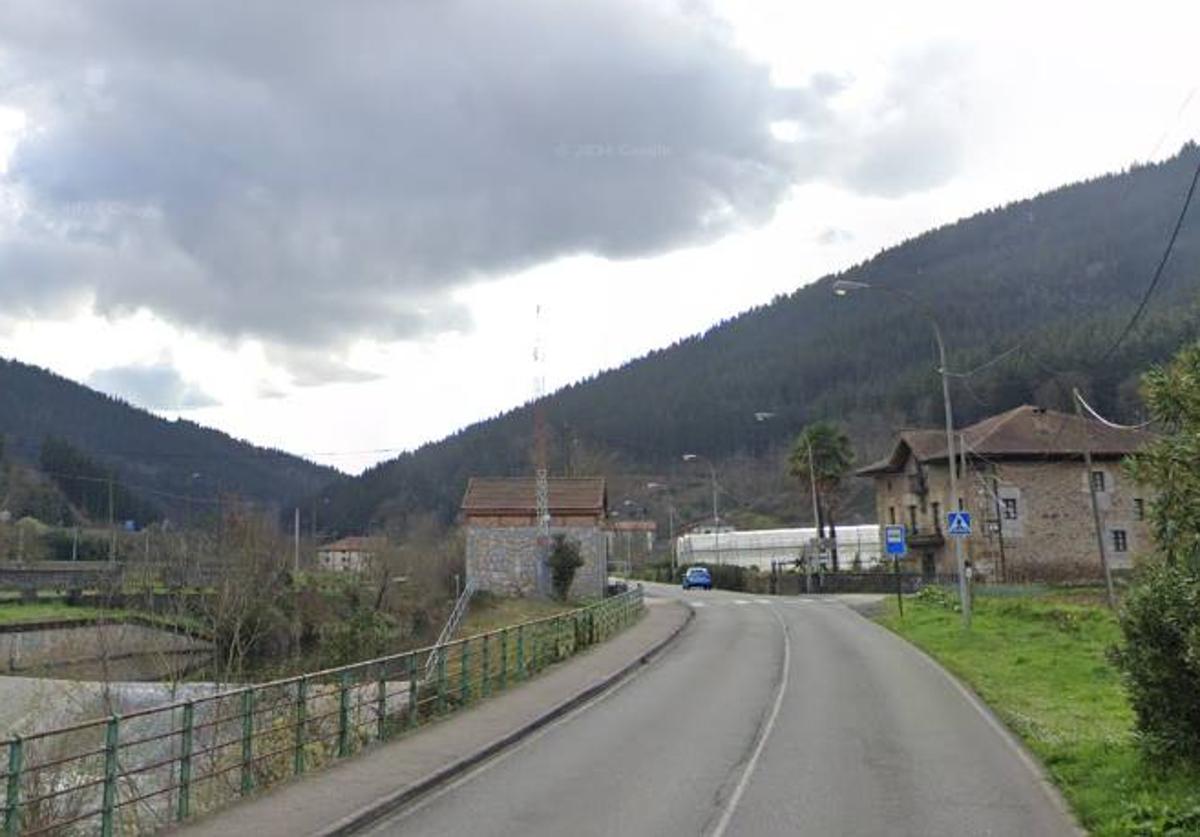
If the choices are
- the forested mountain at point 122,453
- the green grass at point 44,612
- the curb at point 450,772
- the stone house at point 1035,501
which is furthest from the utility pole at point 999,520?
the forested mountain at point 122,453

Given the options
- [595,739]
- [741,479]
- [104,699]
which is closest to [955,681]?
[595,739]

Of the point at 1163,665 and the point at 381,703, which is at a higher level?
the point at 1163,665

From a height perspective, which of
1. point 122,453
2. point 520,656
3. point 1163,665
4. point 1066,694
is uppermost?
point 122,453

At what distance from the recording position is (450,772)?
40.5 feet

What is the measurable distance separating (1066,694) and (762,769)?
9127 millimetres

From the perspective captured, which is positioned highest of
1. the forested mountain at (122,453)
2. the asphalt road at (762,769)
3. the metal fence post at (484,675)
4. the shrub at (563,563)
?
the forested mountain at (122,453)

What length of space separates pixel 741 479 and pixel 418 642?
10871 cm

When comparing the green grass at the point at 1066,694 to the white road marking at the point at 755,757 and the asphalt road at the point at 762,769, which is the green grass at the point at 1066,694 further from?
the white road marking at the point at 755,757

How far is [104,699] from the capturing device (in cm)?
2425

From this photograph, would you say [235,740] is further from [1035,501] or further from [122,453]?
[122,453]

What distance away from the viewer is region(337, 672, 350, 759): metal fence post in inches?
514

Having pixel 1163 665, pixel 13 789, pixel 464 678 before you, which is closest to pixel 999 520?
pixel 464 678

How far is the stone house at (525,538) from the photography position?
198ft

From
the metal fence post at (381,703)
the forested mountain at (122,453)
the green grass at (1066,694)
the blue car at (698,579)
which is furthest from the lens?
the forested mountain at (122,453)
